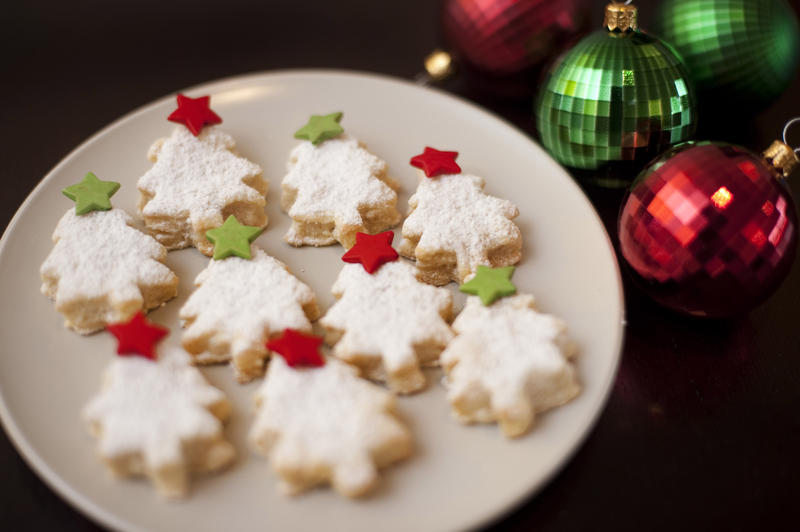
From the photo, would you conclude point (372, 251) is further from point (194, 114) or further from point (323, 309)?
point (194, 114)

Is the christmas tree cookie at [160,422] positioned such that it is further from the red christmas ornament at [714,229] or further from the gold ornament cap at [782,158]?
the gold ornament cap at [782,158]

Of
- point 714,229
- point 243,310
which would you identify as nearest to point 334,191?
point 243,310

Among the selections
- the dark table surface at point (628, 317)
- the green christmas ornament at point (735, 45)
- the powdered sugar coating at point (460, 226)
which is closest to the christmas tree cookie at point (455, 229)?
the powdered sugar coating at point (460, 226)

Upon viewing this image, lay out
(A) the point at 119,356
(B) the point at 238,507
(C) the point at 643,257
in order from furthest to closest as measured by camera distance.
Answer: (C) the point at 643,257 < (A) the point at 119,356 < (B) the point at 238,507

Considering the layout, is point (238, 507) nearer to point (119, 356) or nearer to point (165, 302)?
point (119, 356)

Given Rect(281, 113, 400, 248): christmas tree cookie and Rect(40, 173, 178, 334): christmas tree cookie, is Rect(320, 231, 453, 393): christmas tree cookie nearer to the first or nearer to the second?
Rect(281, 113, 400, 248): christmas tree cookie

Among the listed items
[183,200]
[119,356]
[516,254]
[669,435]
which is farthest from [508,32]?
[119,356]
